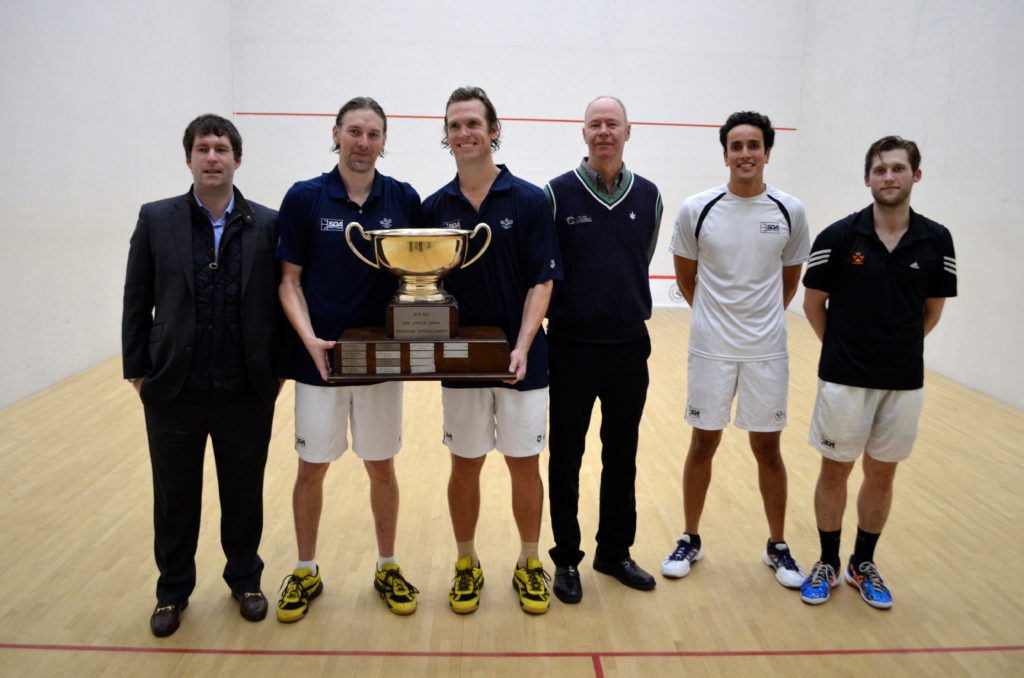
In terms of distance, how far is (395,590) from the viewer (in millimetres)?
2209

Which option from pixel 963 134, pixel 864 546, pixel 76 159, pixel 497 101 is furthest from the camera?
pixel 497 101

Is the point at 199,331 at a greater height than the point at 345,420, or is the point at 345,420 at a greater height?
the point at 199,331

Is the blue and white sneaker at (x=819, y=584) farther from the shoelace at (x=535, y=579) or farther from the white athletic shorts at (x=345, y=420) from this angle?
the white athletic shorts at (x=345, y=420)

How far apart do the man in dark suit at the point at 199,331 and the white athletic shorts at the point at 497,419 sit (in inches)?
19.2

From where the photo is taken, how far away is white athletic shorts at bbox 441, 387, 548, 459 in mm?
2145

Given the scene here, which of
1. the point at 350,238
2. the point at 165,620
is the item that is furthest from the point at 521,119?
the point at 165,620

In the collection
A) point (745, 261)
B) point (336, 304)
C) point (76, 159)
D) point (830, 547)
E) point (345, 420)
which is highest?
point (76, 159)

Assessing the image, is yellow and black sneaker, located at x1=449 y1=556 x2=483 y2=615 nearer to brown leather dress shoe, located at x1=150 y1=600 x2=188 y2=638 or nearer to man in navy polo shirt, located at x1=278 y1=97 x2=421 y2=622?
man in navy polo shirt, located at x1=278 y1=97 x2=421 y2=622

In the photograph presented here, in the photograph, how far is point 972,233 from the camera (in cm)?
495

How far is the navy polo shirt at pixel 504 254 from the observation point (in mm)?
2070

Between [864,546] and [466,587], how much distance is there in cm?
116

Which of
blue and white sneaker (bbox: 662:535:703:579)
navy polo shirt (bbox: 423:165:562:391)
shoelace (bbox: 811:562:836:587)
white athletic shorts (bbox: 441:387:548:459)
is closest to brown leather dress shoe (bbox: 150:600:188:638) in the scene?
white athletic shorts (bbox: 441:387:548:459)

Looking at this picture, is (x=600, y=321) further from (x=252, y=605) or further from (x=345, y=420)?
(x=252, y=605)

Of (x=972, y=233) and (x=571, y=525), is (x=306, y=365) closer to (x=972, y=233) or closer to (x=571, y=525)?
(x=571, y=525)
